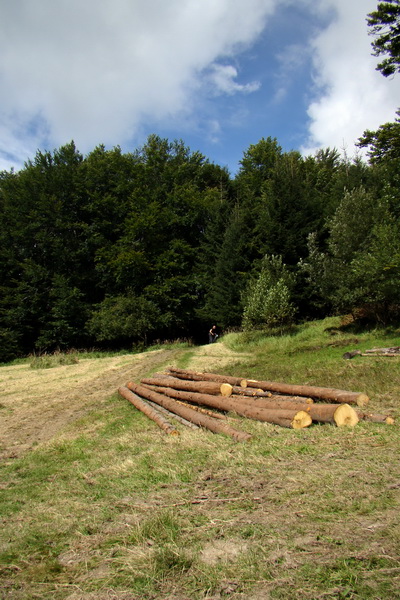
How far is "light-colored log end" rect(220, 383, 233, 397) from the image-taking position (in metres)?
9.80

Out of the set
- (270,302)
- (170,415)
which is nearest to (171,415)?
(170,415)

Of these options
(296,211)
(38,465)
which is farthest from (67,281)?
(38,465)

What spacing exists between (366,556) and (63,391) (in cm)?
1237

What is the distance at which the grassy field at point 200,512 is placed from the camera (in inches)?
115

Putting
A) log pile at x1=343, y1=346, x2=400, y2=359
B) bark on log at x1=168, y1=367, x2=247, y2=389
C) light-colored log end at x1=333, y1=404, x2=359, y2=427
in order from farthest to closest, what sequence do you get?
log pile at x1=343, y1=346, x2=400, y2=359
bark on log at x1=168, y1=367, x2=247, y2=389
light-colored log end at x1=333, y1=404, x2=359, y2=427

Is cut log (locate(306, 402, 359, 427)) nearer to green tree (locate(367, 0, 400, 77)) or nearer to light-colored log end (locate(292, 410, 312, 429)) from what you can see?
light-colored log end (locate(292, 410, 312, 429))

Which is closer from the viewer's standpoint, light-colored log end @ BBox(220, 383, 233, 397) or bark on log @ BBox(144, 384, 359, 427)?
bark on log @ BBox(144, 384, 359, 427)

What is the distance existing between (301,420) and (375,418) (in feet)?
4.12

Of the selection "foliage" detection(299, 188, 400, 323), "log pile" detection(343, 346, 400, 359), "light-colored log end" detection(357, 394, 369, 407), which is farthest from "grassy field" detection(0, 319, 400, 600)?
"foliage" detection(299, 188, 400, 323)

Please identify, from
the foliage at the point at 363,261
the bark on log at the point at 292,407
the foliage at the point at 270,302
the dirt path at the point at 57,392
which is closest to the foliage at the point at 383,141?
the foliage at the point at 363,261

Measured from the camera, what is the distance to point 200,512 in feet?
13.3

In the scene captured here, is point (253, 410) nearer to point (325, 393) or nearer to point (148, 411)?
point (325, 393)

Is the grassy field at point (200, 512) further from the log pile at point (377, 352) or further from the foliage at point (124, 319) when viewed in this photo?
the foliage at point (124, 319)

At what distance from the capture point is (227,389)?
982 cm
